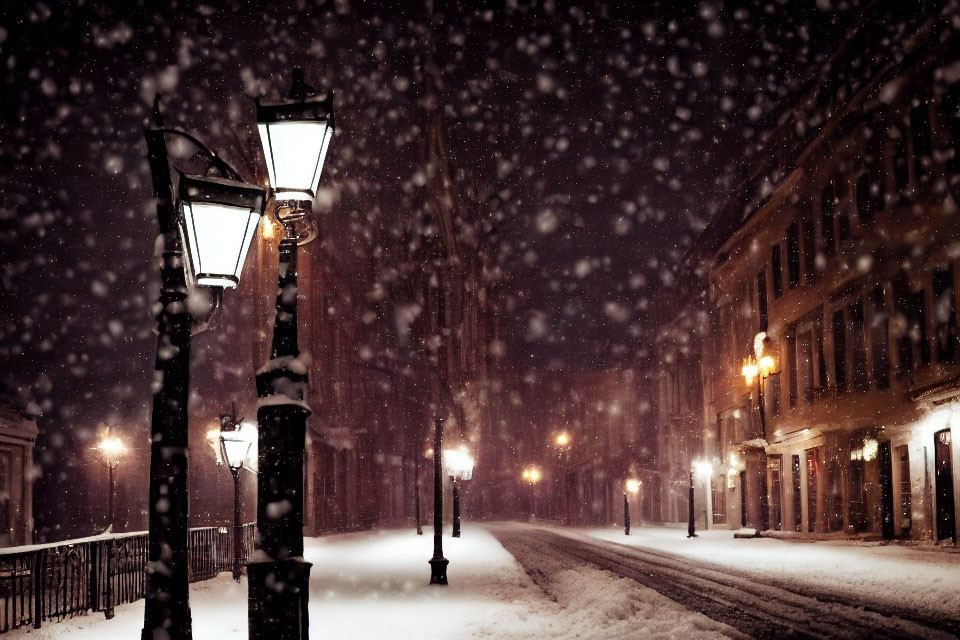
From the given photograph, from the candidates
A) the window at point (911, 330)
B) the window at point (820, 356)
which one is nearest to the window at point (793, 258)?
the window at point (820, 356)

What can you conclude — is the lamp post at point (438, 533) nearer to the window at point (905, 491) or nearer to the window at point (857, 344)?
the window at point (905, 491)

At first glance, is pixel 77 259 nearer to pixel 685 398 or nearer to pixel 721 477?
pixel 721 477

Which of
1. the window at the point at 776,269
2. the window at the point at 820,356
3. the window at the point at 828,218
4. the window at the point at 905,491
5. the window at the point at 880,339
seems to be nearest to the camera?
the window at the point at 905,491

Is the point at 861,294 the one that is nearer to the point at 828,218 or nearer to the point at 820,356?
the point at 828,218

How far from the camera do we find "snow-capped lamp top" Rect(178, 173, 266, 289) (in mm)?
5020

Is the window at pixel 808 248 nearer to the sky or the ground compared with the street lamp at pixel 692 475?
nearer to the sky

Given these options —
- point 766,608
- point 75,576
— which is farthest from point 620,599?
point 75,576

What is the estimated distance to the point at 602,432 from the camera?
75.6 metres

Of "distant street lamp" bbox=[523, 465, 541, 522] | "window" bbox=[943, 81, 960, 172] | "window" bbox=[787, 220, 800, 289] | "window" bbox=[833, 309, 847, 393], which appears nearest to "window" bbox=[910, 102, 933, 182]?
"window" bbox=[943, 81, 960, 172]

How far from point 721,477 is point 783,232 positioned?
15.3m

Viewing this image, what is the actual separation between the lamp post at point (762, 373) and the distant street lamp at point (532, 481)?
4674 cm

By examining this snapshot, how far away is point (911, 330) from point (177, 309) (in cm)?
2365

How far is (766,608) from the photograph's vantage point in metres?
12.0

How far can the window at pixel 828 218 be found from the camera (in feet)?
99.8
